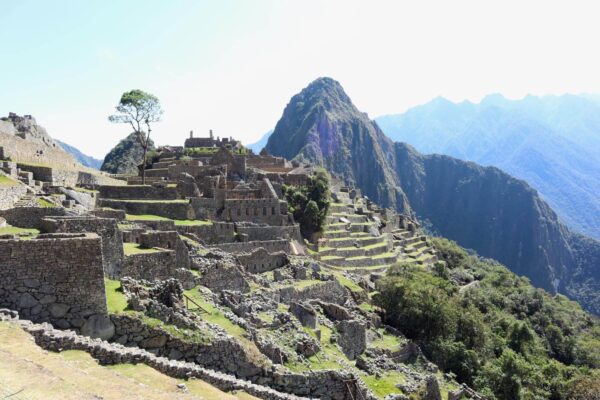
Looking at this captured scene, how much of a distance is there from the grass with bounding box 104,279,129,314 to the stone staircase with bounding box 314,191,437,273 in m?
28.5

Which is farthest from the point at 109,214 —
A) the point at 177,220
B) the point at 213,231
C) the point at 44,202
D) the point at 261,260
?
the point at 261,260

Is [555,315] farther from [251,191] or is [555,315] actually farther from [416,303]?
[251,191]

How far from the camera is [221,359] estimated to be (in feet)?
46.7

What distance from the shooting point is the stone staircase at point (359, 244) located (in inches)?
1838

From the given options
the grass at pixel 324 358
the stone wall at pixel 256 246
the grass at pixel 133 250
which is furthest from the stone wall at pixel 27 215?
the stone wall at pixel 256 246

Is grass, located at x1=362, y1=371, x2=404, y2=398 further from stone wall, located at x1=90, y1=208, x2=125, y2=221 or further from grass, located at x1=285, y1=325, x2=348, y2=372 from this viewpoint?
stone wall, located at x1=90, y1=208, x2=125, y2=221

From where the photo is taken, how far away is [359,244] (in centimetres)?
5225

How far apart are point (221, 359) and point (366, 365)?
40.4ft

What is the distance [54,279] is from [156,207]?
800 inches

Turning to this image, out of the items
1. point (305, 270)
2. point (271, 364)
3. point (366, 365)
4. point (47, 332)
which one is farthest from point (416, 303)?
point (47, 332)

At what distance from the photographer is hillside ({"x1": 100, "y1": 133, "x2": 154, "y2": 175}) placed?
8315cm

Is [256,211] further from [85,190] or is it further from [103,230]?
[103,230]

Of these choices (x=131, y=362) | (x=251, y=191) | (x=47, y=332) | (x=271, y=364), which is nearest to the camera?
(x=47, y=332)

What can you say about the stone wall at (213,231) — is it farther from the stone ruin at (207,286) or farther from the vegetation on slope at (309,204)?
the vegetation on slope at (309,204)
